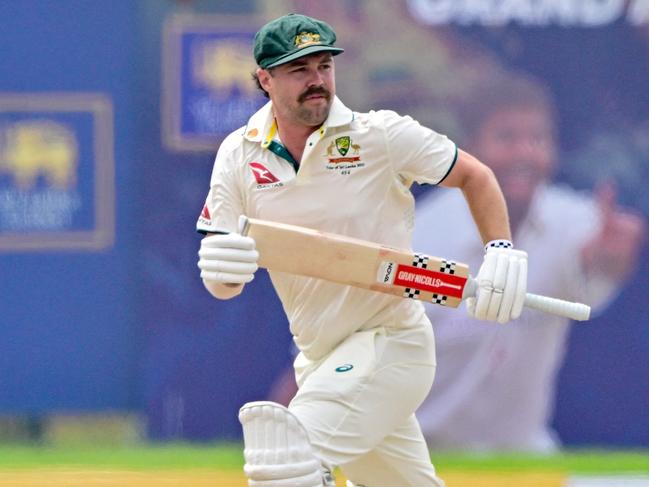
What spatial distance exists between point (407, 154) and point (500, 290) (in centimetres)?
46

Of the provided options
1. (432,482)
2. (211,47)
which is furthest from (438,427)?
(432,482)

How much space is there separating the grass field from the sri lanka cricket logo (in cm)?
206

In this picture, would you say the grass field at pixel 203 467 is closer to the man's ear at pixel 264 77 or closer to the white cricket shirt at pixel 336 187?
the white cricket shirt at pixel 336 187

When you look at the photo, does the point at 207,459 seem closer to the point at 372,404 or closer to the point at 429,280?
the point at 372,404

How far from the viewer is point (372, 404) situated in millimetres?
3844

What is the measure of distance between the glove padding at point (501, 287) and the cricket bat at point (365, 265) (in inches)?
1.8

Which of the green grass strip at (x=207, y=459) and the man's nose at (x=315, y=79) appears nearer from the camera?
the man's nose at (x=315, y=79)

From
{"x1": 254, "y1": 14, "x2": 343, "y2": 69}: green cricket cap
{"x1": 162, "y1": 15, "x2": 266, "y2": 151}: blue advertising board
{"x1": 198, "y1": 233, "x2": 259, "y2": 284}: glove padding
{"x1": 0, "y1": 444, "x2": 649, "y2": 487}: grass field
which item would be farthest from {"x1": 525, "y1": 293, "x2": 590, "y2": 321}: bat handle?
{"x1": 162, "y1": 15, "x2": 266, "y2": 151}: blue advertising board

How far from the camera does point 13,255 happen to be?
6402 millimetres

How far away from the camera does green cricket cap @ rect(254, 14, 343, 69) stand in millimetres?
3830

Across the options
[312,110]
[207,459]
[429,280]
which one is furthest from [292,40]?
[207,459]

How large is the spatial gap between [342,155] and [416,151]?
19 cm

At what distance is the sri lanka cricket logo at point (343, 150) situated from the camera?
3912 mm

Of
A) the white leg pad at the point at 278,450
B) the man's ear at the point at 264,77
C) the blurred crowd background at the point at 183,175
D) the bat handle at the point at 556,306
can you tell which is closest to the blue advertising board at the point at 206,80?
the blurred crowd background at the point at 183,175
